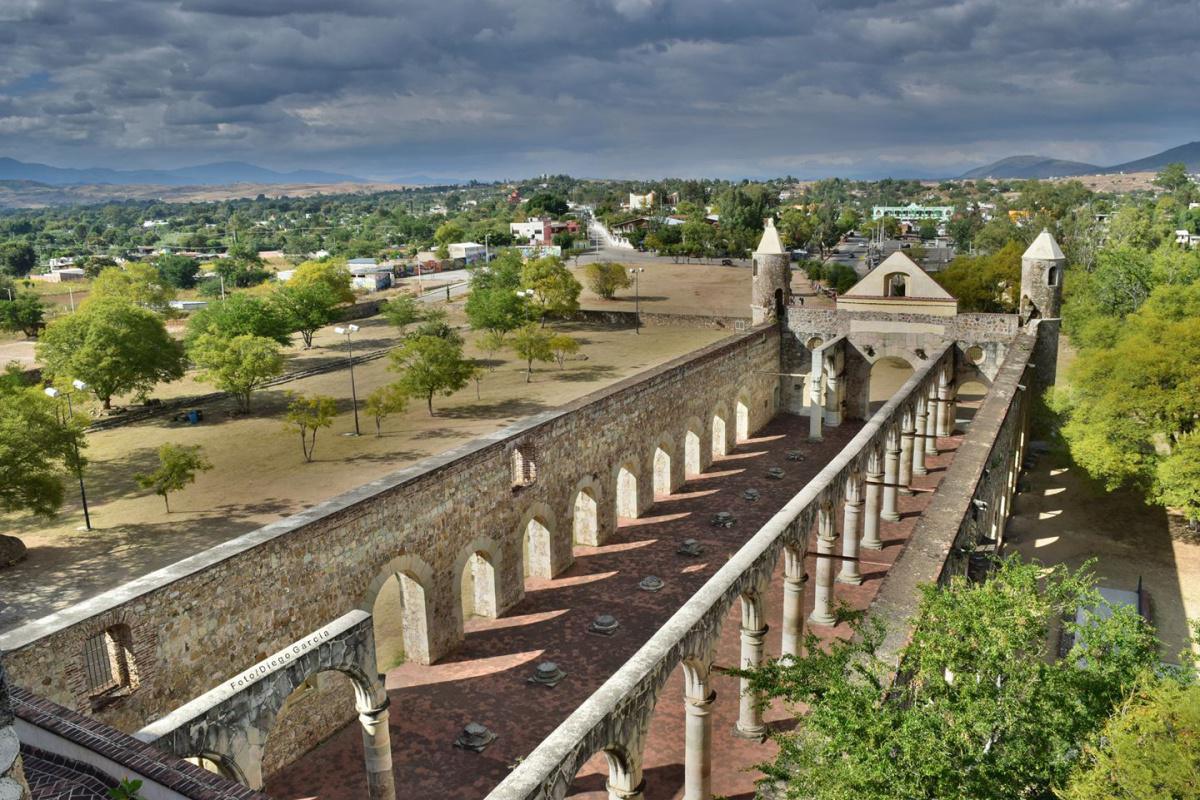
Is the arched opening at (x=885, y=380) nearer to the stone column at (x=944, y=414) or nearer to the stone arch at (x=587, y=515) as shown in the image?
the stone column at (x=944, y=414)

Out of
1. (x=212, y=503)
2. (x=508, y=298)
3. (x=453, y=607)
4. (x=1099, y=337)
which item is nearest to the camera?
(x=453, y=607)

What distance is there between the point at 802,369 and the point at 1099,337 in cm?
1085

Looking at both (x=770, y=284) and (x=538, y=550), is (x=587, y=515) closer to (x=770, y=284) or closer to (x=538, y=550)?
(x=538, y=550)

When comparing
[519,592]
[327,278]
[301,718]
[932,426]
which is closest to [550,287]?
[327,278]

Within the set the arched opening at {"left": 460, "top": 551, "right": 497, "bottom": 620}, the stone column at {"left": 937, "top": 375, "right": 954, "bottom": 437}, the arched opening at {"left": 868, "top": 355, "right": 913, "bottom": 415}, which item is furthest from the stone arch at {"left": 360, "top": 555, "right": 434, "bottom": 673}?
the arched opening at {"left": 868, "top": 355, "right": 913, "bottom": 415}

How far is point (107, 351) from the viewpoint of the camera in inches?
1576

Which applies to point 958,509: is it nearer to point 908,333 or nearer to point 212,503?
point 908,333

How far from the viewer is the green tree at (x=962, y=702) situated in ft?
27.8

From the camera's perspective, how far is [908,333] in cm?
3397

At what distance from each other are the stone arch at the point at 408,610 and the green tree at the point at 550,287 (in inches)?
1818

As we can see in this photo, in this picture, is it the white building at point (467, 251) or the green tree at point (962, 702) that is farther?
the white building at point (467, 251)

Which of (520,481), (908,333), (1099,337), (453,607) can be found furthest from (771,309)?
(453,607)

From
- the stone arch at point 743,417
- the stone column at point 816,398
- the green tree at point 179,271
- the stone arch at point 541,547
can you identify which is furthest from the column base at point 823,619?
the green tree at point 179,271

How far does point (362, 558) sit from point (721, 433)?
17634 mm
